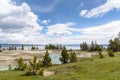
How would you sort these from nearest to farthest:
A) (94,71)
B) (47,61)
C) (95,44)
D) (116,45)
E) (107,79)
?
(107,79)
(94,71)
(47,61)
(116,45)
(95,44)

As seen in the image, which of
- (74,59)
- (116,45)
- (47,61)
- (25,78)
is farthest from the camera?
(116,45)

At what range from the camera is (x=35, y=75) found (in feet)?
146

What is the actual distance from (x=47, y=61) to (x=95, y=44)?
107141mm

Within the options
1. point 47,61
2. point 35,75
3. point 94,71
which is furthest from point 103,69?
point 47,61

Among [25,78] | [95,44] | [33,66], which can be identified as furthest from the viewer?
[95,44]

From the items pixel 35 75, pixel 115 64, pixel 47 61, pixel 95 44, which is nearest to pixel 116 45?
pixel 95 44

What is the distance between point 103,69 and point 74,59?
30.6 meters

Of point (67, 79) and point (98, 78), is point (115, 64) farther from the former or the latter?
point (67, 79)

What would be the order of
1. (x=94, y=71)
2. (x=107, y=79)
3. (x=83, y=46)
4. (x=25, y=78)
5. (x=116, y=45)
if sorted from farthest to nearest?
(x=83, y=46)
(x=116, y=45)
(x=94, y=71)
(x=25, y=78)
(x=107, y=79)

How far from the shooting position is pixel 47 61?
65.2 metres

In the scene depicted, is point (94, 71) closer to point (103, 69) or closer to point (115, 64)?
point (103, 69)

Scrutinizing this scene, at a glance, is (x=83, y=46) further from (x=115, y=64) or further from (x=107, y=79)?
(x=107, y=79)

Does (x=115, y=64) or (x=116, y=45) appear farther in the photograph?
(x=116, y=45)

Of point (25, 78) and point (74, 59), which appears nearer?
point (25, 78)
